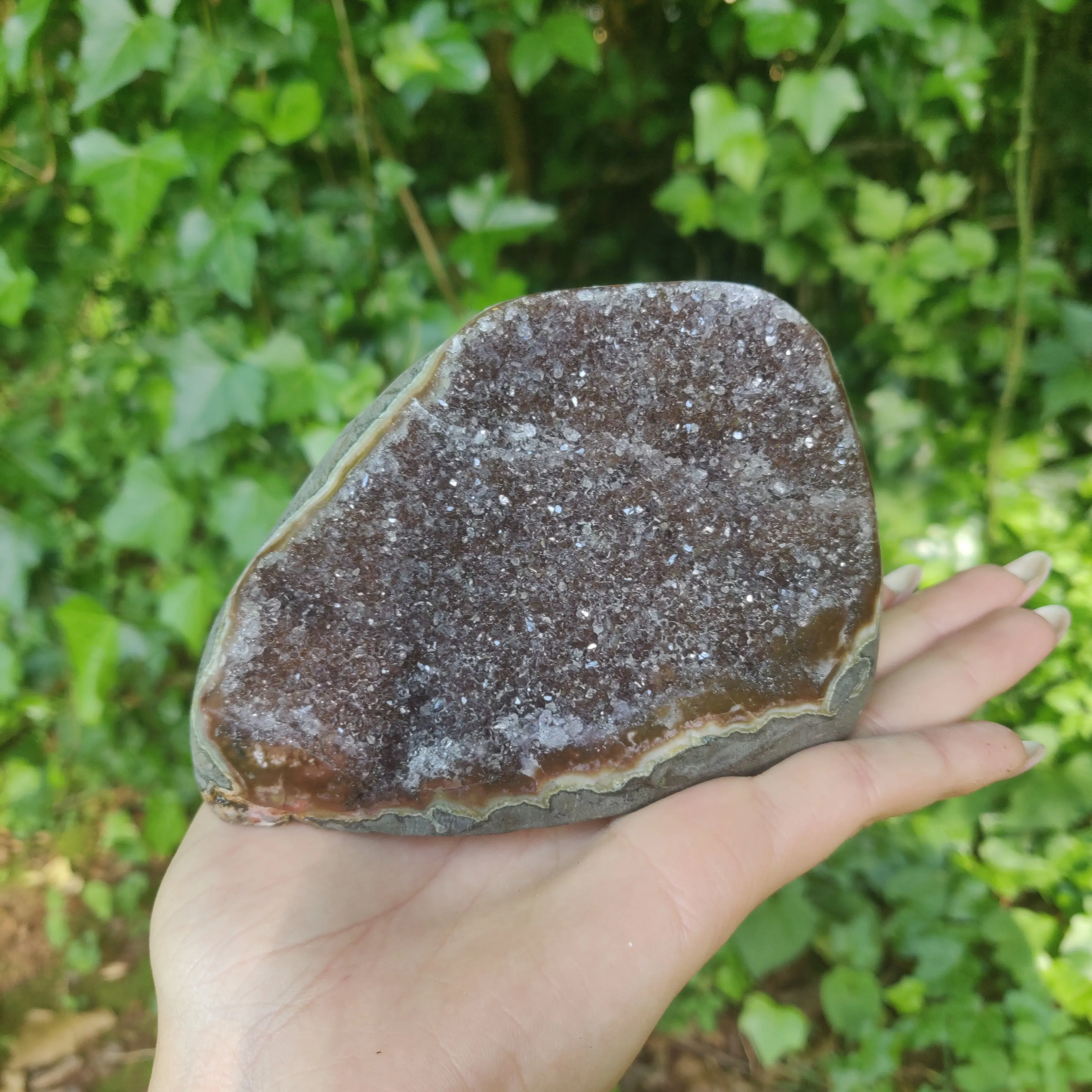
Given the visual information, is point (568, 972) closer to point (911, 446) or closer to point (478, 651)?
point (478, 651)

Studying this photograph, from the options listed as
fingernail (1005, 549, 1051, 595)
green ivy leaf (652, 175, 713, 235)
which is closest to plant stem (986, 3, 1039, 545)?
fingernail (1005, 549, 1051, 595)

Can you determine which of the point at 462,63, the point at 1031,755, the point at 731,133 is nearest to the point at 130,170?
the point at 462,63

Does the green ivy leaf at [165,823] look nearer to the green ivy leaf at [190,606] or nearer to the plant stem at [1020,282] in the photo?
the green ivy leaf at [190,606]

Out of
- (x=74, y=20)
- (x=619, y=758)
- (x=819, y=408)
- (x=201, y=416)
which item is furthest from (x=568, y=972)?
(x=74, y=20)

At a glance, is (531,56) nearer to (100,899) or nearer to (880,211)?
(880,211)

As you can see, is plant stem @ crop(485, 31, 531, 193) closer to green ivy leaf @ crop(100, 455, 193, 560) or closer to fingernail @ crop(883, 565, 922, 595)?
green ivy leaf @ crop(100, 455, 193, 560)

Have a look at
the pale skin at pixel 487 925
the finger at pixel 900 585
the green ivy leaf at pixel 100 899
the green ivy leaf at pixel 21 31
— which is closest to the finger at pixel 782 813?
the pale skin at pixel 487 925

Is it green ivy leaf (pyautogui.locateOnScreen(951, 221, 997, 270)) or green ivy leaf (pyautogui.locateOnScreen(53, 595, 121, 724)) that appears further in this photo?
green ivy leaf (pyautogui.locateOnScreen(951, 221, 997, 270))
